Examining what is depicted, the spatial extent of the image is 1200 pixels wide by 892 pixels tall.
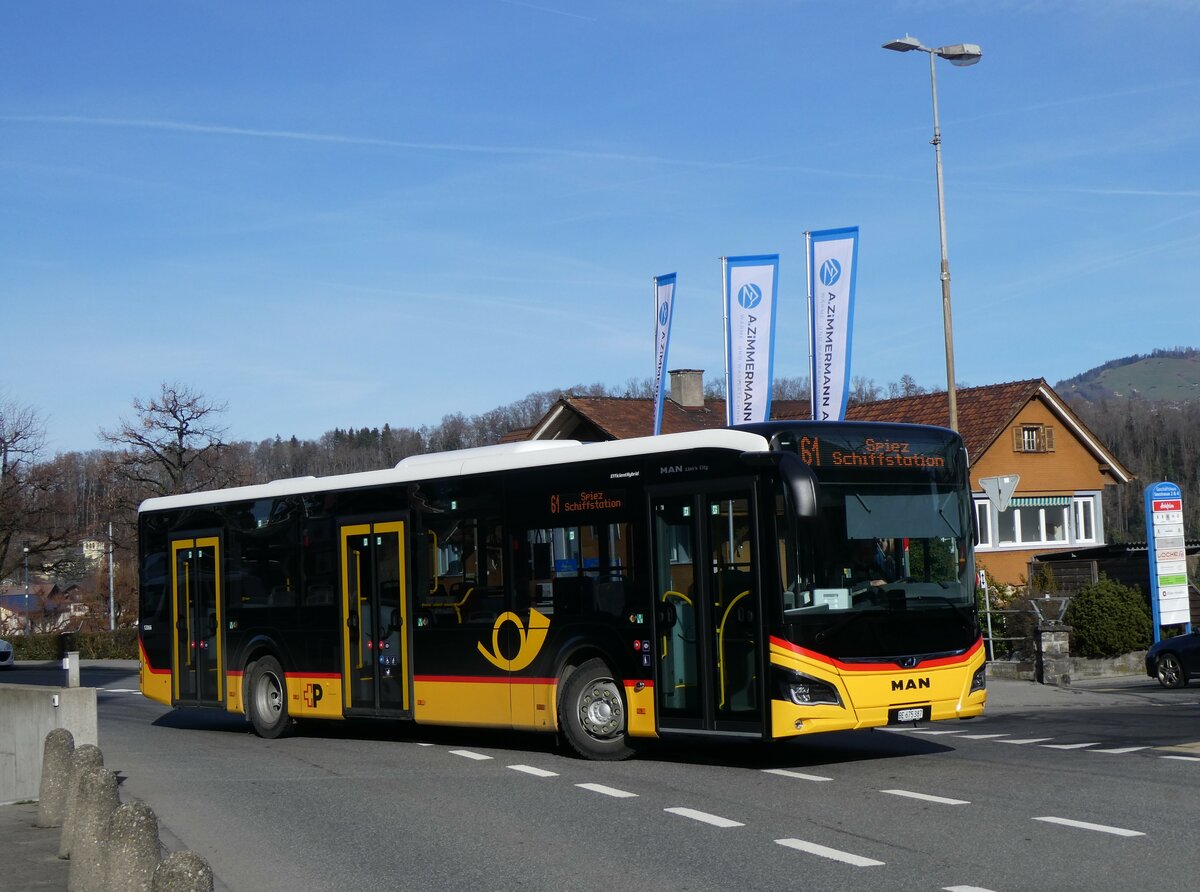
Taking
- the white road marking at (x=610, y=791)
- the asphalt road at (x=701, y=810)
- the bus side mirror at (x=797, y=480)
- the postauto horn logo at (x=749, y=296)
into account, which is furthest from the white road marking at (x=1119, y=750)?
the postauto horn logo at (x=749, y=296)

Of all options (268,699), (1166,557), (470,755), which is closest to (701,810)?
(470,755)

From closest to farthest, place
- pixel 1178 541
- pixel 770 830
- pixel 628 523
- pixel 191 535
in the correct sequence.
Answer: pixel 770 830 < pixel 628 523 < pixel 191 535 < pixel 1178 541

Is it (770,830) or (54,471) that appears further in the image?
(54,471)

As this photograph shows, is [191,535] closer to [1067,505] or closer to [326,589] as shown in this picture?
[326,589]

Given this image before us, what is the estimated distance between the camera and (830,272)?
27594 mm

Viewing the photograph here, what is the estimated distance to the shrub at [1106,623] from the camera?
26547 mm

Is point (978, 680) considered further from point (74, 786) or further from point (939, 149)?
point (939, 149)

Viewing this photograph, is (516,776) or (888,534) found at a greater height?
(888,534)

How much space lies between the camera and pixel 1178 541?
2642 cm

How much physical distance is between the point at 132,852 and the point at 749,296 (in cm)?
2336

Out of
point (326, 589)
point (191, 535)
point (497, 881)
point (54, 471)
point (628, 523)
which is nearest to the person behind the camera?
point (497, 881)

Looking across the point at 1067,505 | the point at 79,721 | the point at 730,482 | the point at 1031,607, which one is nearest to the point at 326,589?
the point at 79,721

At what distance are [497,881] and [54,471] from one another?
216 feet

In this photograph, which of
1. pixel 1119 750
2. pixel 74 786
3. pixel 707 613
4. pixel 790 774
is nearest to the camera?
pixel 74 786
